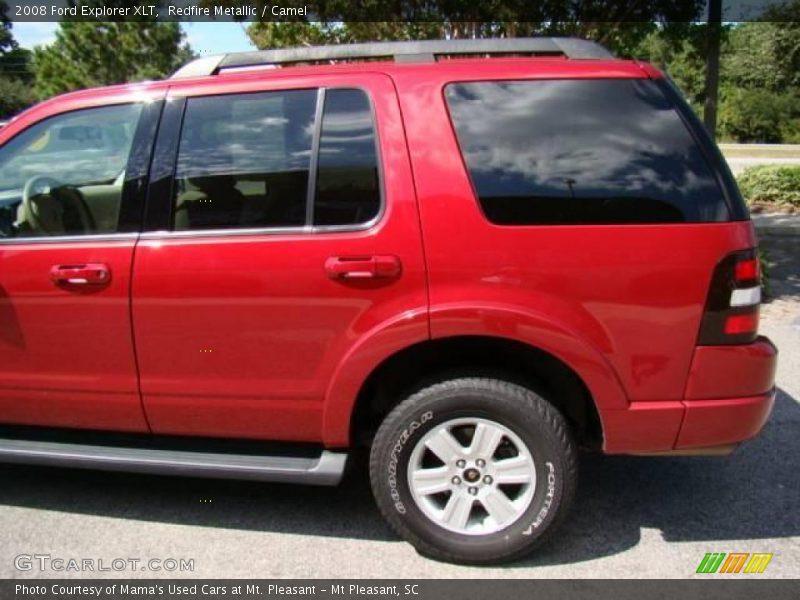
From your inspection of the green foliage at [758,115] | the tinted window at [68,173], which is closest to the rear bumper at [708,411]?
the tinted window at [68,173]

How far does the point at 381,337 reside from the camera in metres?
2.65

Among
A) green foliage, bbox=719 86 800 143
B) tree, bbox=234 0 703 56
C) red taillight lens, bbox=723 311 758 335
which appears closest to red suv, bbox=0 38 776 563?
red taillight lens, bbox=723 311 758 335

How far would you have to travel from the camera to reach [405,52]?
2.91 metres

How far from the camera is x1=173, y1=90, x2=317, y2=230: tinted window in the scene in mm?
2787

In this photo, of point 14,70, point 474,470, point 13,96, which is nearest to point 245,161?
point 474,470

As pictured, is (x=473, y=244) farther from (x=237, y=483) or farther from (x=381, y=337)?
(x=237, y=483)

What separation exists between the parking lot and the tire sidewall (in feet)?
0.43

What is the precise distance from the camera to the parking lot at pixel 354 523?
2.83 meters

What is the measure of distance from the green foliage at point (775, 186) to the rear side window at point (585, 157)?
11.1 m

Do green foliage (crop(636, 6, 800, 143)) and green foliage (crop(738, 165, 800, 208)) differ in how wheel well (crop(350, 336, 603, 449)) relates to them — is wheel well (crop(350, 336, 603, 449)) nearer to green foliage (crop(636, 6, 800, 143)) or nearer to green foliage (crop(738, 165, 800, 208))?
green foliage (crop(738, 165, 800, 208))

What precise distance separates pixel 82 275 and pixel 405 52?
5.16ft

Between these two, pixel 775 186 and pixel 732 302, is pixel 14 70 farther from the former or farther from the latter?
pixel 732 302

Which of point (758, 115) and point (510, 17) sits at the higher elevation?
point (510, 17)
